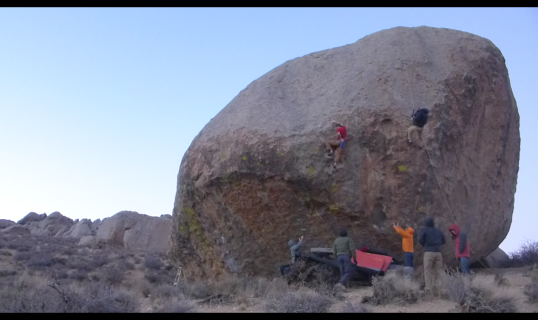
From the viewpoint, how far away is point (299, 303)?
259 inches

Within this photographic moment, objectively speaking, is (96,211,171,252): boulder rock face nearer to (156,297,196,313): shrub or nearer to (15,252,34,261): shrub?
(15,252,34,261): shrub

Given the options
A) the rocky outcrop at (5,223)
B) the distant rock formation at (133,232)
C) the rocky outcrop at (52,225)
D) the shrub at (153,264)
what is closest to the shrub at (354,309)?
the shrub at (153,264)

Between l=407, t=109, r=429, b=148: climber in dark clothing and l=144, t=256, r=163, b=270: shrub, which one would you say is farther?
l=144, t=256, r=163, b=270: shrub

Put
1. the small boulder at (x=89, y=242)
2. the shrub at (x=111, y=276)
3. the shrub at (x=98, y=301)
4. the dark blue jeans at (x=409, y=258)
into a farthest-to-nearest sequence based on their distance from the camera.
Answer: the small boulder at (x=89, y=242)
the shrub at (x=111, y=276)
the dark blue jeans at (x=409, y=258)
the shrub at (x=98, y=301)

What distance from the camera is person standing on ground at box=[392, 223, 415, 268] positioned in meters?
9.27

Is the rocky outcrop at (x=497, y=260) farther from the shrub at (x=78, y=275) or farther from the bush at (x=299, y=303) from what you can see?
the shrub at (x=78, y=275)

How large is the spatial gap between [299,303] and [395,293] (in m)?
1.49

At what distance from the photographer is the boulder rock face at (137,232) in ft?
84.3

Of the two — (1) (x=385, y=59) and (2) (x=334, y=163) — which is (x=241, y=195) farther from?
(1) (x=385, y=59)

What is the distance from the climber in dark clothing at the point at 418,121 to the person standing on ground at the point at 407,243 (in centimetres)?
170

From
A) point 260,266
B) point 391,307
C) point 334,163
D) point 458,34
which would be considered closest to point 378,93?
point 334,163

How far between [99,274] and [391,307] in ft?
35.9

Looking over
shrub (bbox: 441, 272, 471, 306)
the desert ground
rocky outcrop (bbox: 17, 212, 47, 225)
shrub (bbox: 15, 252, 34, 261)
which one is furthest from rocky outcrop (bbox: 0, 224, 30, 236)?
shrub (bbox: 441, 272, 471, 306)

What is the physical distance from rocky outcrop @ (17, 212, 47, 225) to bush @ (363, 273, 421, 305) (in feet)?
118
